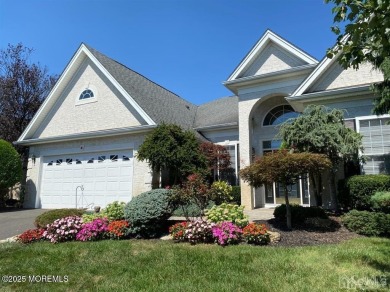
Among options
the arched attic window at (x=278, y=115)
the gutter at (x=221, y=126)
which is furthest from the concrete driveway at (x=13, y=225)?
the arched attic window at (x=278, y=115)

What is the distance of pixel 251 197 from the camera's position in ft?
45.3

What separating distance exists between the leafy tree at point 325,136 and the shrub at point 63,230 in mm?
7506

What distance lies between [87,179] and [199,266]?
12208mm

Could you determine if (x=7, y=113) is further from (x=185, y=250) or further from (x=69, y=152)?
(x=185, y=250)

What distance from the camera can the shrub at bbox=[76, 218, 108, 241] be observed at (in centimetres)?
814

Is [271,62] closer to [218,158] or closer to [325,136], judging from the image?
[218,158]

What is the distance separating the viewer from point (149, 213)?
8148mm

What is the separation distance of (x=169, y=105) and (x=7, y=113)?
1411 centimetres

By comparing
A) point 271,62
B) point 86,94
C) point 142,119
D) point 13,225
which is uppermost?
point 271,62

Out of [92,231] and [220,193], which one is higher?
[220,193]

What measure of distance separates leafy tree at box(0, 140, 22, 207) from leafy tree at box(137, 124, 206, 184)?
27.1 ft

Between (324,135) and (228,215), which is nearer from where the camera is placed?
(228,215)

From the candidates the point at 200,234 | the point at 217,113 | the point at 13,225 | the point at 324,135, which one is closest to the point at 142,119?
the point at 217,113

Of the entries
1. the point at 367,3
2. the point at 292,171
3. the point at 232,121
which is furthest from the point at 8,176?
the point at 367,3
